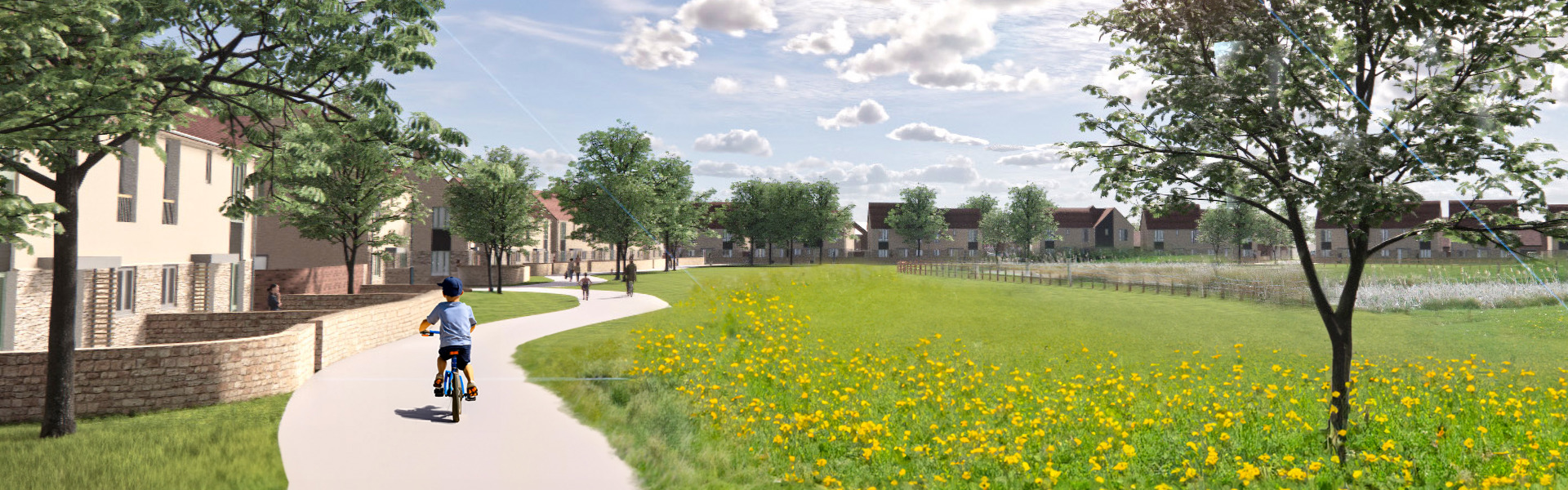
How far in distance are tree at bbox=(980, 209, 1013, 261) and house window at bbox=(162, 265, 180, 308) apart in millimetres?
85565

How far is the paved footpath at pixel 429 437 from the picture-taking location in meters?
8.16

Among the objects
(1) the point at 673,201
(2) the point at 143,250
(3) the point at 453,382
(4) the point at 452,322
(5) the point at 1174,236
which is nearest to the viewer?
(4) the point at 452,322

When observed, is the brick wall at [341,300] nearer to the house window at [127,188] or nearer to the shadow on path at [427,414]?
the house window at [127,188]

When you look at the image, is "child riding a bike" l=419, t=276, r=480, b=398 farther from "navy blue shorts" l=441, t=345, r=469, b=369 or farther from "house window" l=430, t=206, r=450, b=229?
"house window" l=430, t=206, r=450, b=229

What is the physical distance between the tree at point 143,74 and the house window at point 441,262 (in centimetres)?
4123

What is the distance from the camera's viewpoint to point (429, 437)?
966 cm

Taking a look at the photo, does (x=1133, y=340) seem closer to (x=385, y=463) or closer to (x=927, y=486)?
(x=927, y=486)

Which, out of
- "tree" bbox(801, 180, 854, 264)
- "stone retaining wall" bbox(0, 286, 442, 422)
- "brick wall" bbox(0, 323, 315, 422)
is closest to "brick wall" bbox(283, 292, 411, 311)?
"stone retaining wall" bbox(0, 286, 442, 422)

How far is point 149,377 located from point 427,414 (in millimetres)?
5537

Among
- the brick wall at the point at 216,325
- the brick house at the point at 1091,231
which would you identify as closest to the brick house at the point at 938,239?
the brick house at the point at 1091,231

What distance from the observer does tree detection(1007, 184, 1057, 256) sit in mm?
96875

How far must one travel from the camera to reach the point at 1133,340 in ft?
56.7

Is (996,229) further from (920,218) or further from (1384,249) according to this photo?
(1384,249)

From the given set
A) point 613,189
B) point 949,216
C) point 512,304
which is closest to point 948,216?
point 949,216
